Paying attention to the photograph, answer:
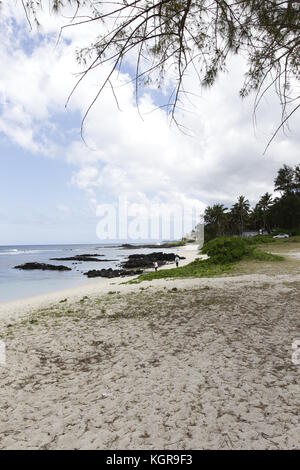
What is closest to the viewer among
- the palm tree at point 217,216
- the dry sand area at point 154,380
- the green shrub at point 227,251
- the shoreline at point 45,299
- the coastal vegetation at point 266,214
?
the dry sand area at point 154,380

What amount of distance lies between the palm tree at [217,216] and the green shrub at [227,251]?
134 feet

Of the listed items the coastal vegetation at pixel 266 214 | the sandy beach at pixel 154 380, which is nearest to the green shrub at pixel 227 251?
the sandy beach at pixel 154 380

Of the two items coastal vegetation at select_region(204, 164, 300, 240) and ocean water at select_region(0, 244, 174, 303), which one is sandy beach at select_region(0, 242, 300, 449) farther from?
coastal vegetation at select_region(204, 164, 300, 240)

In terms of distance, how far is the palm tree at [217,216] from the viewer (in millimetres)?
58469

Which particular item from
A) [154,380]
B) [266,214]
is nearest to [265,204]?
[266,214]

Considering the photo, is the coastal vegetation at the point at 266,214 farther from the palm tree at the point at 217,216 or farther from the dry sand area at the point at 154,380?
the dry sand area at the point at 154,380

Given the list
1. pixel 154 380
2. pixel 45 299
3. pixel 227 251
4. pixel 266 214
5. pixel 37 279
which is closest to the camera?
pixel 154 380

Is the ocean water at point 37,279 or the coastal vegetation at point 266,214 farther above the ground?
the coastal vegetation at point 266,214

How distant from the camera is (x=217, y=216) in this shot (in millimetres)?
58719

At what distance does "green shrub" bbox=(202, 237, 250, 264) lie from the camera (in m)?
16.9

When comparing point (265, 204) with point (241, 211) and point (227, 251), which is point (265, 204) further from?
point (227, 251)

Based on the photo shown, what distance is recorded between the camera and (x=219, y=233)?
60.8 metres

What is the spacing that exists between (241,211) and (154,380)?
6131cm
